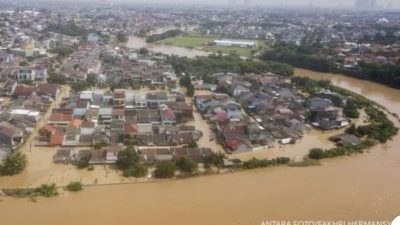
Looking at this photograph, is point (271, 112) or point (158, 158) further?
point (271, 112)

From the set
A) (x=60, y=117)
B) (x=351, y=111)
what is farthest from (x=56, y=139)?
(x=351, y=111)

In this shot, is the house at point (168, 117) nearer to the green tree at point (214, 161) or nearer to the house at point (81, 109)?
the house at point (81, 109)

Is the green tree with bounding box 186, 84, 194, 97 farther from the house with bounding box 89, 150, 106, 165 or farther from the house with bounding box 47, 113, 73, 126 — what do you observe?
the house with bounding box 89, 150, 106, 165

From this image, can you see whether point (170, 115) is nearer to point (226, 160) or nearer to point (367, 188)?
point (226, 160)

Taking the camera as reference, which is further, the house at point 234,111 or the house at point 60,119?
the house at point 234,111

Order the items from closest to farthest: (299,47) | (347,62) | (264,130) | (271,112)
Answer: (264,130)
(271,112)
(347,62)
(299,47)

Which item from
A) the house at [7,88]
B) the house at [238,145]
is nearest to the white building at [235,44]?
the house at [7,88]

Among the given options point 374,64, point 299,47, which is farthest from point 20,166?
point 299,47
